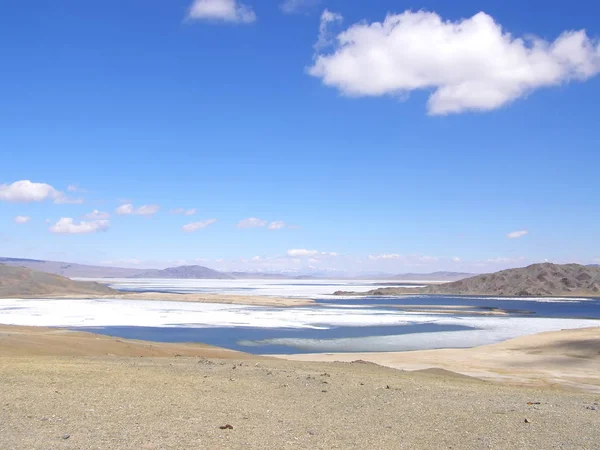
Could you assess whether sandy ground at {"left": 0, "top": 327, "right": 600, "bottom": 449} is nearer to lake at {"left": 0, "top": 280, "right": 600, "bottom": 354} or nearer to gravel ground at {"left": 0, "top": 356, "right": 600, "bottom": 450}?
gravel ground at {"left": 0, "top": 356, "right": 600, "bottom": 450}

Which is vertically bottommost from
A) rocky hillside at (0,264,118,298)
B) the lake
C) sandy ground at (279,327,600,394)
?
sandy ground at (279,327,600,394)

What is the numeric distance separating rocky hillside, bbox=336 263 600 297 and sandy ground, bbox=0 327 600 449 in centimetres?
10684

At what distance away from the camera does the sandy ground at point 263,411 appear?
9352 millimetres

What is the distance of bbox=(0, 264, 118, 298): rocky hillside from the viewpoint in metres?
95.8

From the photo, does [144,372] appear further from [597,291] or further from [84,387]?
[597,291]

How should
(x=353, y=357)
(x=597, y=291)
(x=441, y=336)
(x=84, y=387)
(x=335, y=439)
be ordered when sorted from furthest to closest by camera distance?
(x=597, y=291), (x=441, y=336), (x=353, y=357), (x=84, y=387), (x=335, y=439)

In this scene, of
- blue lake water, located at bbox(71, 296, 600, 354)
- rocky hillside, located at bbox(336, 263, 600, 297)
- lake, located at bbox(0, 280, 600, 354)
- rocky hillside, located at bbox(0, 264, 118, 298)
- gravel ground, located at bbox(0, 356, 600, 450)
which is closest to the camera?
gravel ground, located at bbox(0, 356, 600, 450)

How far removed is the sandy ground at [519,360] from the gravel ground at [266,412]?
330 inches

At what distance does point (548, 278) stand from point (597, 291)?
10226 millimetres

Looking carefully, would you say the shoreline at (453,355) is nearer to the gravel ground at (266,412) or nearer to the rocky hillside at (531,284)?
the gravel ground at (266,412)

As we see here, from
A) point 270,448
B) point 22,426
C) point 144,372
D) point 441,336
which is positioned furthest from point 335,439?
point 441,336

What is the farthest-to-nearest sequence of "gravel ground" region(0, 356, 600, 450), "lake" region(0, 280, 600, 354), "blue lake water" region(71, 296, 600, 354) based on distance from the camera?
"lake" region(0, 280, 600, 354), "blue lake water" region(71, 296, 600, 354), "gravel ground" region(0, 356, 600, 450)

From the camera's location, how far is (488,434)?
10.0 metres

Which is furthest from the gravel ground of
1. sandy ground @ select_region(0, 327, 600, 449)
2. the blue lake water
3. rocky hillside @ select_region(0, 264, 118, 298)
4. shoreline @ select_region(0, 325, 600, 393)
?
rocky hillside @ select_region(0, 264, 118, 298)
